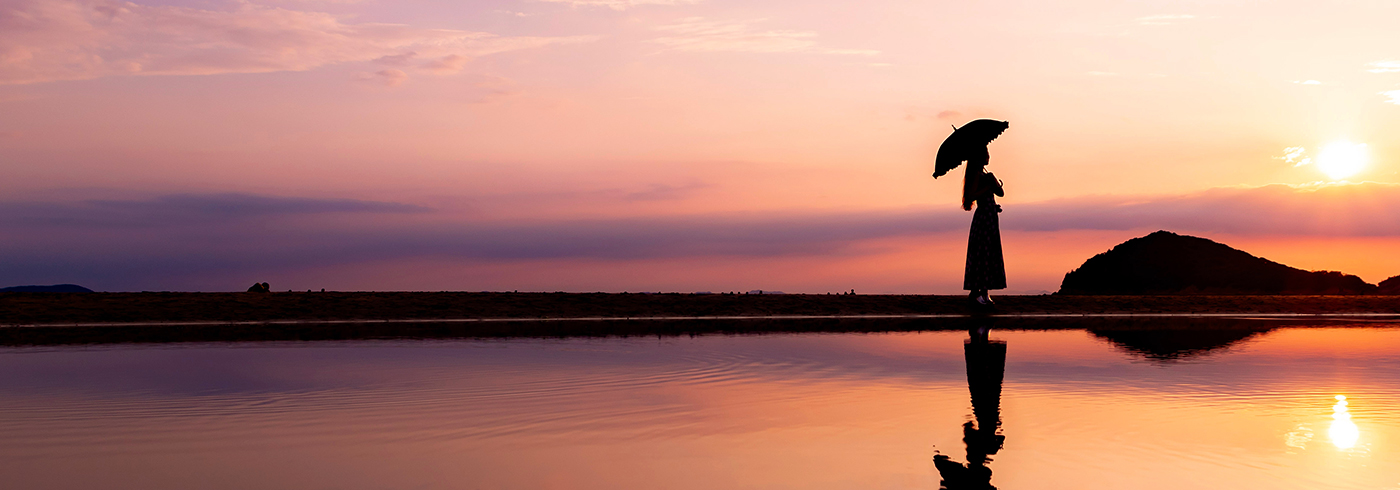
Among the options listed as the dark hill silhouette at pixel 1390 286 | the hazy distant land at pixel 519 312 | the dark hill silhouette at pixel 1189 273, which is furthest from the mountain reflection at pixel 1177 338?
the dark hill silhouette at pixel 1390 286

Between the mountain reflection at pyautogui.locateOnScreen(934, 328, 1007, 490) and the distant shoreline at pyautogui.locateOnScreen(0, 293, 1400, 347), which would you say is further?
the distant shoreline at pyautogui.locateOnScreen(0, 293, 1400, 347)

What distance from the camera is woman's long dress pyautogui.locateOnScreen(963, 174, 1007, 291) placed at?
2558 cm

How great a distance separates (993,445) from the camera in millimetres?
6883

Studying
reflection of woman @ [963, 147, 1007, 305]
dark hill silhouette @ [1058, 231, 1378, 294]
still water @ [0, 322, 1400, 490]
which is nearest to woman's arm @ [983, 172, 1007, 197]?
reflection of woman @ [963, 147, 1007, 305]

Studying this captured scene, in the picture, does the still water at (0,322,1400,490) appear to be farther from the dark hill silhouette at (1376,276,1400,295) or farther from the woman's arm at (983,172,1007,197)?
the dark hill silhouette at (1376,276,1400,295)

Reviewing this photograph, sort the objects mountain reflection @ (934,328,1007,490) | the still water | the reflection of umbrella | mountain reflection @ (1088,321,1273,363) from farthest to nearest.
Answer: the reflection of umbrella, mountain reflection @ (1088,321,1273,363), the still water, mountain reflection @ (934,328,1007,490)

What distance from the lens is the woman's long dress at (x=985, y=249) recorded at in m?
25.6

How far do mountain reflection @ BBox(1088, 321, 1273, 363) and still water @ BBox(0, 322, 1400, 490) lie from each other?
1.84ft

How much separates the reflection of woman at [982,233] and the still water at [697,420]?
10776 millimetres

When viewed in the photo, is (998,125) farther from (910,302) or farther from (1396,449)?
(1396,449)

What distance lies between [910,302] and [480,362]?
777 inches

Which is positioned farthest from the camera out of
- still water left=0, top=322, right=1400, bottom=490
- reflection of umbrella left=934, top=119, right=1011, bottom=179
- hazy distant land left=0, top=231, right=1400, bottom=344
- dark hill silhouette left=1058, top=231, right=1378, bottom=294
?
dark hill silhouette left=1058, top=231, right=1378, bottom=294

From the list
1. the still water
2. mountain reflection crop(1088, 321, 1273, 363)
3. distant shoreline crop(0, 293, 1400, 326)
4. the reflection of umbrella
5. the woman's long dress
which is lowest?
the still water

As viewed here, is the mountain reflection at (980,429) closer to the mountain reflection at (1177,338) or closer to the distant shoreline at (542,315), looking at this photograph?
the mountain reflection at (1177,338)
